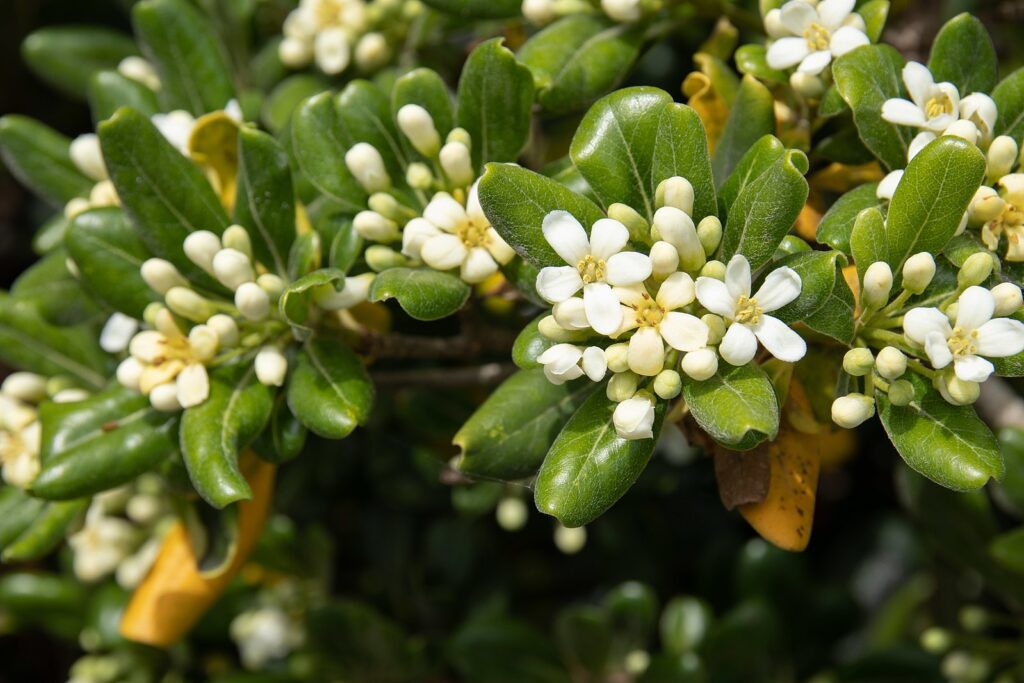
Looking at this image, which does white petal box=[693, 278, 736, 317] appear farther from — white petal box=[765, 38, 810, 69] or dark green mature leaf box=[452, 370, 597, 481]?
white petal box=[765, 38, 810, 69]

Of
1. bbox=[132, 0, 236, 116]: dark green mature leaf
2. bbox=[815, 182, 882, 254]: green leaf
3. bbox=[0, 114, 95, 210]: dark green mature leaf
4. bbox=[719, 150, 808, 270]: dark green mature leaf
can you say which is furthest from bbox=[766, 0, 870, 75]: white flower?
bbox=[0, 114, 95, 210]: dark green mature leaf

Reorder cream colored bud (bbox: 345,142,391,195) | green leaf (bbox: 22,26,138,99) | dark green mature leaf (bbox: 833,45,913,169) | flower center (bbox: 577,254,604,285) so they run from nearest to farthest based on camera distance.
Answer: flower center (bbox: 577,254,604,285) < dark green mature leaf (bbox: 833,45,913,169) < cream colored bud (bbox: 345,142,391,195) < green leaf (bbox: 22,26,138,99)

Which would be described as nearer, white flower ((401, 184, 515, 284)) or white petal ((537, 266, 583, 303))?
white petal ((537, 266, 583, 303))

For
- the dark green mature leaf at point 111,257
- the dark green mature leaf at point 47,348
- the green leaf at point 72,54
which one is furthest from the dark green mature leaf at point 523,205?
the green leaf at point 72,54

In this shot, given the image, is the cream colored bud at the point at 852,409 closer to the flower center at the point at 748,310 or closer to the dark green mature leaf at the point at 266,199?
the flower center at the point at 748,310

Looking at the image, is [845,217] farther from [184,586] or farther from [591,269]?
[184,586]

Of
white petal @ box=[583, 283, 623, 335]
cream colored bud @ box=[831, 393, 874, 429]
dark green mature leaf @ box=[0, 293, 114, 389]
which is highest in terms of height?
white petal @ box=[583, 283, 623, 335]

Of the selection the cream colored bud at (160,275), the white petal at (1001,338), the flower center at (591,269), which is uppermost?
the flower center at (591,269)
